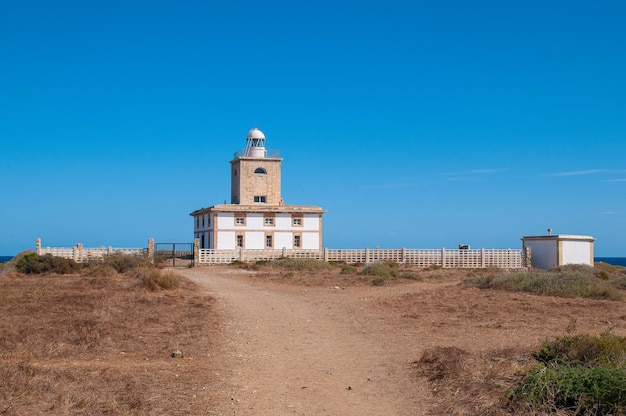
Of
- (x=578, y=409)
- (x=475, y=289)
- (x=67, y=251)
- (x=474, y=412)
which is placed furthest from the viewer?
(x=67, y=251)

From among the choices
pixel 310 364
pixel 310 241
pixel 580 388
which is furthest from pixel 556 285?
pixel 310 241

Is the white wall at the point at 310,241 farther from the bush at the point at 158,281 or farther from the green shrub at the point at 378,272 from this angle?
the bush at the point at 158,281

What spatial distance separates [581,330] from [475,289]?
875 centimetres

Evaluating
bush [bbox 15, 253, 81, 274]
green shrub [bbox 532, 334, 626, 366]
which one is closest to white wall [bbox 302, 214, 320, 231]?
bush [bbox 15, 253, 81, 274]

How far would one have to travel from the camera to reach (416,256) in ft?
134

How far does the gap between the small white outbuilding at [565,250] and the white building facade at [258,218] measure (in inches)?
590

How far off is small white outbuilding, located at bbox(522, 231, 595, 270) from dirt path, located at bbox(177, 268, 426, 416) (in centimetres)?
2417

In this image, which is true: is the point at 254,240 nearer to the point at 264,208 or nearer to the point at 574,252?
the point at 264,208

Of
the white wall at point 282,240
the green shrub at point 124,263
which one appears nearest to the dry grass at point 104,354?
the green shrub at point 124,263

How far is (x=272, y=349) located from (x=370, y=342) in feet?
5.71

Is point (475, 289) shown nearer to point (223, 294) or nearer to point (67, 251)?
point (223, 294)

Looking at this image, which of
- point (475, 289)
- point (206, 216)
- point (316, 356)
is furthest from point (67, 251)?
point (316, 356)

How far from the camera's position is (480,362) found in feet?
26.7

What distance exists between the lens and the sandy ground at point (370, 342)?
6855 mm
